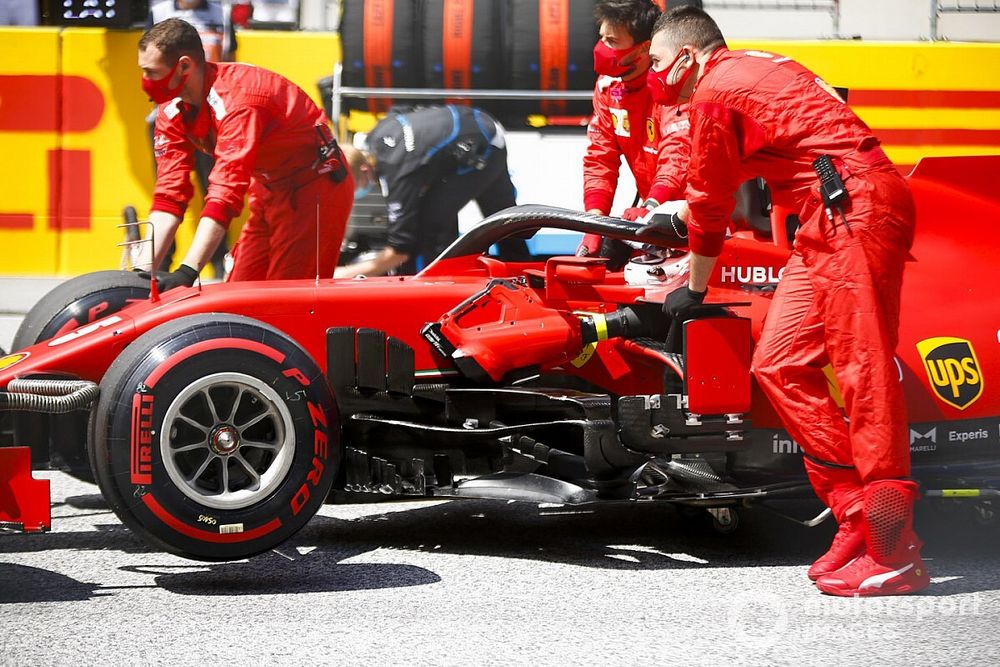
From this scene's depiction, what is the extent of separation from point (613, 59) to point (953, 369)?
2.10m

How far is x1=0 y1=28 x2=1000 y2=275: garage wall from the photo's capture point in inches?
329

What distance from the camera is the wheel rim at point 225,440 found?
3.94m

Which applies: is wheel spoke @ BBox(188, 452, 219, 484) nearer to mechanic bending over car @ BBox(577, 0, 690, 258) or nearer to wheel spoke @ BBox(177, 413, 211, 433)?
wheel spoke @ BBox(177, 413, 211, 433)

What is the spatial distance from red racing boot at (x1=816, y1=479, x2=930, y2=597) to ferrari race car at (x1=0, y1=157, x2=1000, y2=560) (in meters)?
0.41

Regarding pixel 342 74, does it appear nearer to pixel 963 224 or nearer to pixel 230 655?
pixel 963 224

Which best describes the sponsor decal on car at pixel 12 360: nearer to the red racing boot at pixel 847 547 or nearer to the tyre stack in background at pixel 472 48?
the red racing boot at pixel 847 547

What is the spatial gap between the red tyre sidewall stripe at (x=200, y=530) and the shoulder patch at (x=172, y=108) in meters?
2.45

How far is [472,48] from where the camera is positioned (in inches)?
316

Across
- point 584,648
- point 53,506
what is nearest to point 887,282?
point 584,648

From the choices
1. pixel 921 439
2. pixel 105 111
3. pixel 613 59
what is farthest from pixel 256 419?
pixel 105 111

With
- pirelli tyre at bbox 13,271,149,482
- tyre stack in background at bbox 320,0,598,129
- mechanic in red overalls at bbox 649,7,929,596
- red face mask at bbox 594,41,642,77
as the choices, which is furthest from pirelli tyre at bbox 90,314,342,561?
tyre stack in background at bbox 320,0,598,129

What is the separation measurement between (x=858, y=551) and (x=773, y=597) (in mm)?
335

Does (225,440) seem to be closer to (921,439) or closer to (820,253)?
(820,253)

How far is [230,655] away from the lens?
3303 millimetres
